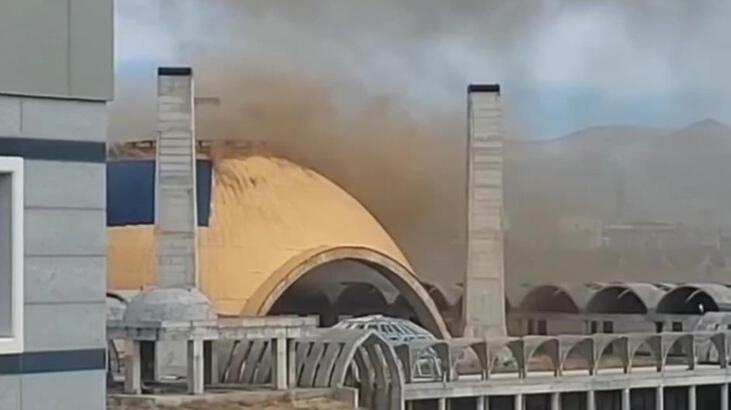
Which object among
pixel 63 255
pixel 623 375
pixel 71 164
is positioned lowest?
pixel 623 375

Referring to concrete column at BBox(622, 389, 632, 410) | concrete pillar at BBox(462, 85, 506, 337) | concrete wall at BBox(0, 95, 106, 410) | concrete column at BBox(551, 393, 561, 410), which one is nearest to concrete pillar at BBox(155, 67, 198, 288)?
concrete pillar at BBox(462, 85, 506, 337)

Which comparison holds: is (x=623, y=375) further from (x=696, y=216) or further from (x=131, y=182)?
(x=696, y=216)

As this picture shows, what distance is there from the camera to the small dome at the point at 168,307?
1816 inches

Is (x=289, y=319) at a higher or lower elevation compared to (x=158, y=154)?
lower

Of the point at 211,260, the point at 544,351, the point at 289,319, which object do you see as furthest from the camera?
the point at 211,260

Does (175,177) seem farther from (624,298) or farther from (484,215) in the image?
(624,298)

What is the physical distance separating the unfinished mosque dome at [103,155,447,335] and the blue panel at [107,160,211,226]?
48 mm

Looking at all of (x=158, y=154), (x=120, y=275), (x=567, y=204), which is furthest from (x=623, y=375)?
(x=567, y=204)

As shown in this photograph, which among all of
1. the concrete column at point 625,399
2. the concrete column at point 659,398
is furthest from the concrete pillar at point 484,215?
the concrete column at point 625,399

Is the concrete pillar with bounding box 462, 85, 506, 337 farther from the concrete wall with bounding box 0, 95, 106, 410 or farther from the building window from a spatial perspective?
the building window

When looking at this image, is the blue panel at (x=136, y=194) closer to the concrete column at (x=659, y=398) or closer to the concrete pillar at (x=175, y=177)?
the concrete pillar at (x=175, y=177)

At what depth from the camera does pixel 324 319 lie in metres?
82.0

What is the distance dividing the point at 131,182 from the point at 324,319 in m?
14.8

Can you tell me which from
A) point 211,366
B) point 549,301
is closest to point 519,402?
point 211,366
